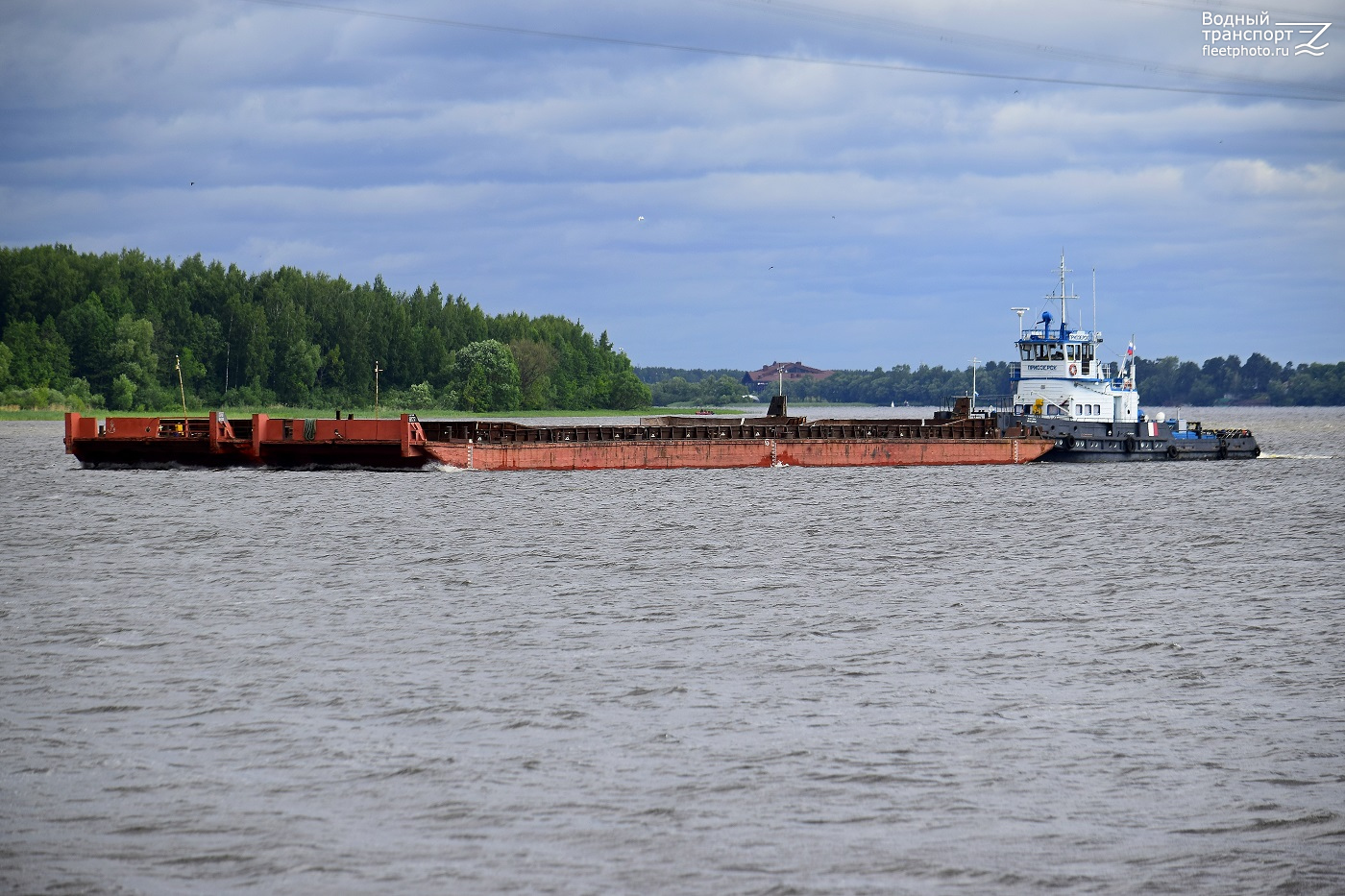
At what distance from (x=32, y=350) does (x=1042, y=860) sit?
498ft

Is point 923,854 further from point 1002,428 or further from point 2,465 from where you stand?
point 2,465

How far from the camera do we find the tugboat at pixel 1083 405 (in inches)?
2667

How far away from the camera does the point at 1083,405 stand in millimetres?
69062

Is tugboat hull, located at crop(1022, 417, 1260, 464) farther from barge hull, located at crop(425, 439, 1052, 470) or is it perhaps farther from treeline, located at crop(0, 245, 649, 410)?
treeline, located at crop(0, 245, 649, 410)

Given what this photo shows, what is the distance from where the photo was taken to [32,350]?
144375mm

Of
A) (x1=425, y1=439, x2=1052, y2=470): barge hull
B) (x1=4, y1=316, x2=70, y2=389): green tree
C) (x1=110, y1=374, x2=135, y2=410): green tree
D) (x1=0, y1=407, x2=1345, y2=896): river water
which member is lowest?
(x1=0, y1=407, x2=1345, y2=896): river water

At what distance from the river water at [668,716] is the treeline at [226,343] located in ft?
395

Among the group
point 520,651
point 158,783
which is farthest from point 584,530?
point 158,783

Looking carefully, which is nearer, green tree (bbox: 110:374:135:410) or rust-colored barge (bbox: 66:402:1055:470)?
rust-colored barge (bbox: 66:402:1055:470)

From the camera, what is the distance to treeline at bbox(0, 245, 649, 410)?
486ft

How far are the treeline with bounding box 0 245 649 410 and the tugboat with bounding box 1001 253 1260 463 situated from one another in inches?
3962

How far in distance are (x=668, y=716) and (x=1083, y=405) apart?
57.4 metres

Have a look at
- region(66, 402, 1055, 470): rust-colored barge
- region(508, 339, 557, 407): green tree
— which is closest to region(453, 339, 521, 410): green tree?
region(508, 339, 557, 407): green tree

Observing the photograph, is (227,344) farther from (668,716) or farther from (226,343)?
(668,716)
